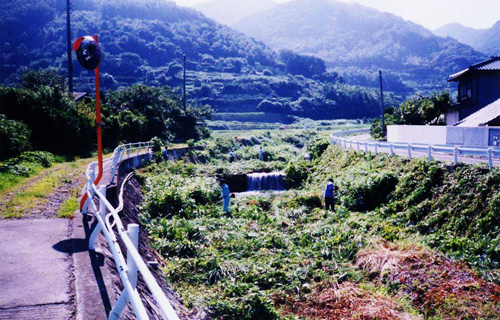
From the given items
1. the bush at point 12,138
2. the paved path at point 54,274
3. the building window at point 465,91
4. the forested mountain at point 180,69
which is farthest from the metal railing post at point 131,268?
the forested mountain at point 180,69

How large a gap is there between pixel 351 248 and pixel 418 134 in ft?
55.0

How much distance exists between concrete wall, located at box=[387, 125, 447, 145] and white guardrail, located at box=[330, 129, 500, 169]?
13.6ft

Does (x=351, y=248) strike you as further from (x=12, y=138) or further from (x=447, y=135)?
(x=12, y=138)

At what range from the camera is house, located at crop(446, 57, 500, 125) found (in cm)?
3209

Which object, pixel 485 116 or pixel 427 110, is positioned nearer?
pixel 485 116

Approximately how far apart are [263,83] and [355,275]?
137149mm

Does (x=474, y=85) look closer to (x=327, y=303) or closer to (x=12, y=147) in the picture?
(x=327, y=303)

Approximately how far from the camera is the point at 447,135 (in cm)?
2245

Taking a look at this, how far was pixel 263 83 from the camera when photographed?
144000mm

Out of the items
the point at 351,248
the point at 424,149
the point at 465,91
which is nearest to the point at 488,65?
the point at 465,91

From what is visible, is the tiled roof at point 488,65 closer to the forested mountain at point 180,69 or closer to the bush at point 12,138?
the bush at point 12,138

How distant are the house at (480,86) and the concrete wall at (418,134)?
19.4ft

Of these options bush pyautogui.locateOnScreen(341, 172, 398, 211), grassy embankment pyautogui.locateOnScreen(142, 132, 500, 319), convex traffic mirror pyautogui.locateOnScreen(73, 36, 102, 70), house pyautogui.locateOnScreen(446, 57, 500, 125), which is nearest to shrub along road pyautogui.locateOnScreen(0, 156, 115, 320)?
grassy embankment pyautogui.locateOnScreen(142, 132, 500, 319)

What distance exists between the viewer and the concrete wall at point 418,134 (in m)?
Answer: 23.2
